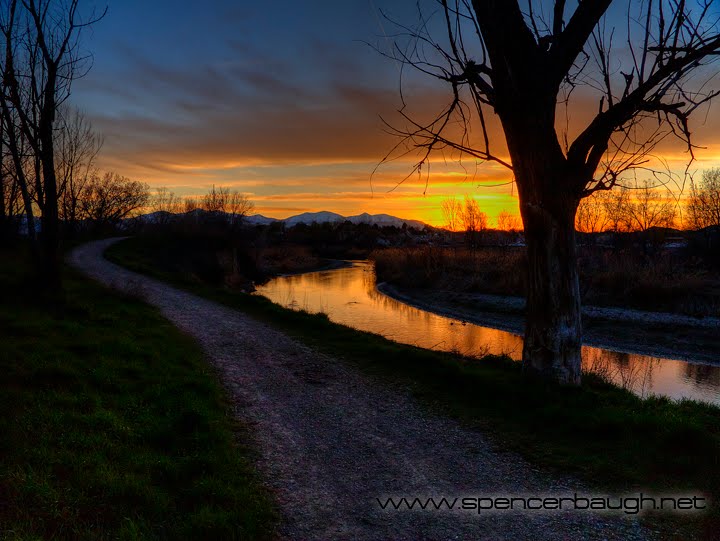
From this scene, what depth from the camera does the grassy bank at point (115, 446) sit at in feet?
13.7

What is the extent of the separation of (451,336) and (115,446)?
16.9m

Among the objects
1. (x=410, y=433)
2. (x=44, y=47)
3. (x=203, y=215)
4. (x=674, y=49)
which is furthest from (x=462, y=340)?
(x=203, y=215)

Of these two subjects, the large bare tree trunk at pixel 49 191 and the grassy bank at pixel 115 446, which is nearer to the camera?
the grassy bank at pixel 115 446

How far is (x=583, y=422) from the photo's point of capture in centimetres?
681

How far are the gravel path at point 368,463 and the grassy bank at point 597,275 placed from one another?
14753 mm

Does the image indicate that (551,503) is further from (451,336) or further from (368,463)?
(451,336)

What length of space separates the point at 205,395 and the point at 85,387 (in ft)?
5.96

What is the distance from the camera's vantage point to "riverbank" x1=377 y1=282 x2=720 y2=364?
18828 mm

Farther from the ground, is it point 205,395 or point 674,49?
point 674,49

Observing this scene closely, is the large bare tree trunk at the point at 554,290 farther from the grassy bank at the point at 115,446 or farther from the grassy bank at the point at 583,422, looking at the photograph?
the grassy bank at the point at 115,446

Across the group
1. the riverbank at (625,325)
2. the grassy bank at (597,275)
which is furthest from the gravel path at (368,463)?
the riverbank at (625,325)

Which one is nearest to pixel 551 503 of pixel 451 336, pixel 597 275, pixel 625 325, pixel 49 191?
pixel 49 191

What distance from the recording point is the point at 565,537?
14.3ft

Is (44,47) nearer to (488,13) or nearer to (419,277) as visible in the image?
(488,13)
